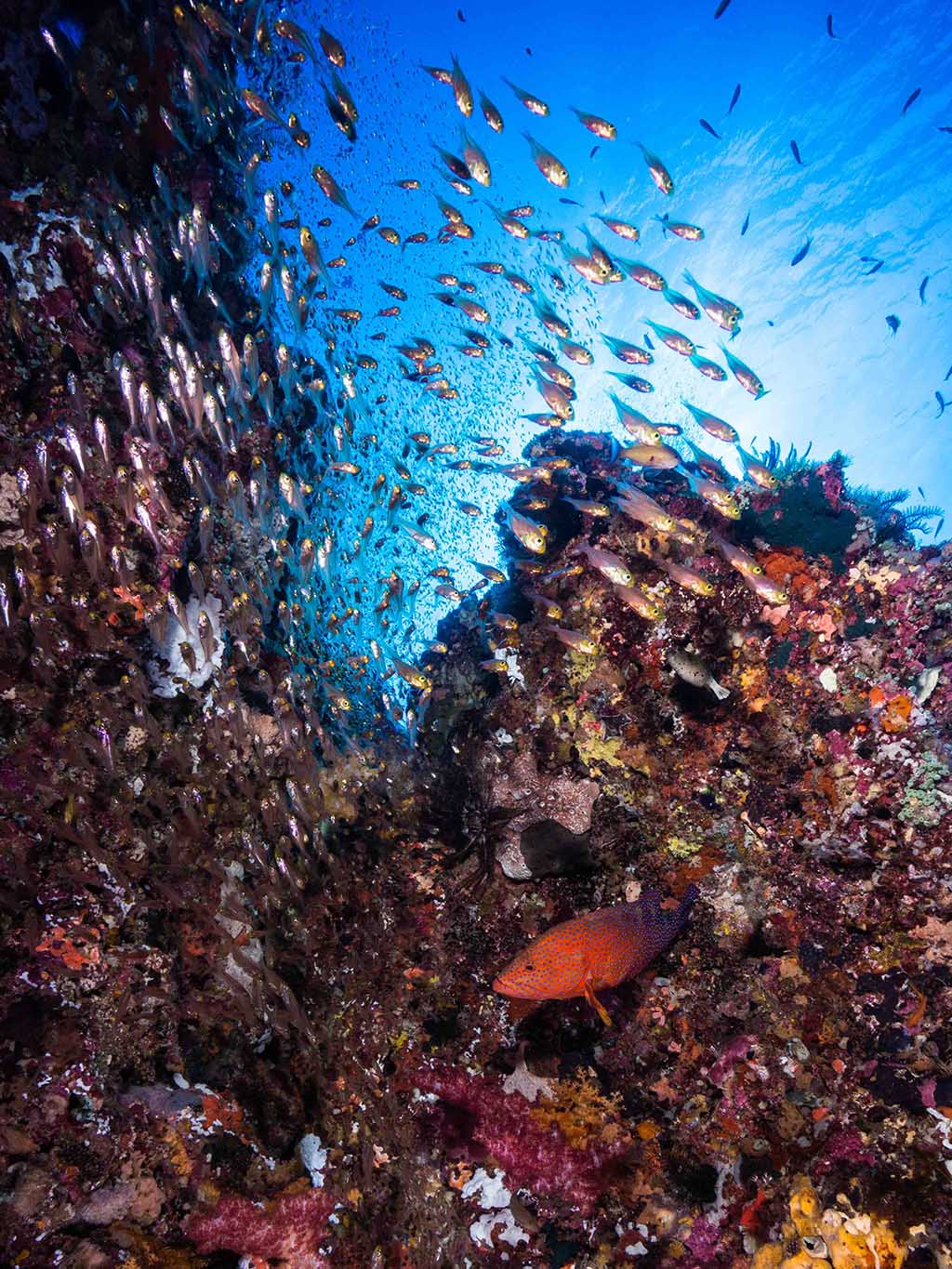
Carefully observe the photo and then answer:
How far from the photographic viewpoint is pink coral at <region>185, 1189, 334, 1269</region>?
4.49 meters

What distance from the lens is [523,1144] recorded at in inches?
186

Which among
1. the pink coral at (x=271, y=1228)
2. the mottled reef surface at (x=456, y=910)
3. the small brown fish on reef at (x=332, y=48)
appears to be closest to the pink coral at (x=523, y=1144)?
the mottled reef surface at (x=456, y=910)

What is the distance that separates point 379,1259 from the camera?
183 inches

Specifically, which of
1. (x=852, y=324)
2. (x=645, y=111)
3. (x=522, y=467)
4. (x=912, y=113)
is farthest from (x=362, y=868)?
(x=852, y=324)

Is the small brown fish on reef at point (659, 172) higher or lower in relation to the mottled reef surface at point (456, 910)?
higher

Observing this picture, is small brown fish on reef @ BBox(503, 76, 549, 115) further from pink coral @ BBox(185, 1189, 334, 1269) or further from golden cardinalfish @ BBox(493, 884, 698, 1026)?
pink coral @ BBox(185, 1189, 334, 1269)

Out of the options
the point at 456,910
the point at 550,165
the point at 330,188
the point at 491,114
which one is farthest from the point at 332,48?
the point at 456,910

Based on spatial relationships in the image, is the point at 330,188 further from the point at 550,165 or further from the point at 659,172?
the point at 659,172

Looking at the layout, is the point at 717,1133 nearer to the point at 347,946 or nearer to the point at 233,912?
the point at 347,946

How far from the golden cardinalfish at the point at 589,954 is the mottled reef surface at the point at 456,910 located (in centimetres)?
37

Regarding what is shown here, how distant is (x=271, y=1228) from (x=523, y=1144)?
2.10m

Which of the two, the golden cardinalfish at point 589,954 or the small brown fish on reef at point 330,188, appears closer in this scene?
the golden cardinalfish at point 589,954

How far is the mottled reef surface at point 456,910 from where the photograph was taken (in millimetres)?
4223

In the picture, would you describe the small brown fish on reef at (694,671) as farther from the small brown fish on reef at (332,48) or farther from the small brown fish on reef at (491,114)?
the small brown fish on reef at (332,48)
